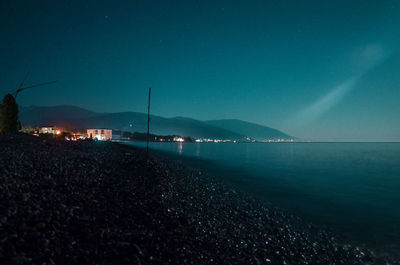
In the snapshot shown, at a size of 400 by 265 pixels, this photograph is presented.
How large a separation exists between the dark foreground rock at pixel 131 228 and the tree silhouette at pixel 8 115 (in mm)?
42520

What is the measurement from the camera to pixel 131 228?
268 inches

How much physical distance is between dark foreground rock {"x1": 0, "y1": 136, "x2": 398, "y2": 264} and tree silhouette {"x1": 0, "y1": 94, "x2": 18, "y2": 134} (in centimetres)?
4252

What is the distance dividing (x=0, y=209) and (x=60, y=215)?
1572 mm

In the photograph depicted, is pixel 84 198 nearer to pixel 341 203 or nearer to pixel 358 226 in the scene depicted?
pixel 358 226

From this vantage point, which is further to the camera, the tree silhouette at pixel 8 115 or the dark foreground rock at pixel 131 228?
the tree silhouette at pixel 8 115

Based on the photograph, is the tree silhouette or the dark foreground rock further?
the tree silhouette

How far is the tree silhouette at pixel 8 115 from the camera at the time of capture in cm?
4328

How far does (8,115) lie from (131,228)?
54383mm

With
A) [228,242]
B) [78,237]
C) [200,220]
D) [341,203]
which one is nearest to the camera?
[78,237]

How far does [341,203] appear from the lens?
1938 cm

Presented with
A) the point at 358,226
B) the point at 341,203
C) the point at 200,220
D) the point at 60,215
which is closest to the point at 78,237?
the point at 60,215

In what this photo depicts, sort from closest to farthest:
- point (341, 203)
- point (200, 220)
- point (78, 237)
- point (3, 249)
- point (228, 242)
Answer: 1. point (3, 249)
2. point (78, 237)
3. point (228, 242)
4. point (200, 220)
5. point (341, 203)

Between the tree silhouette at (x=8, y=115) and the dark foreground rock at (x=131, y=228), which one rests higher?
the tree silhouette at (x=8, y=115)

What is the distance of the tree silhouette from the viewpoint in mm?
43281
